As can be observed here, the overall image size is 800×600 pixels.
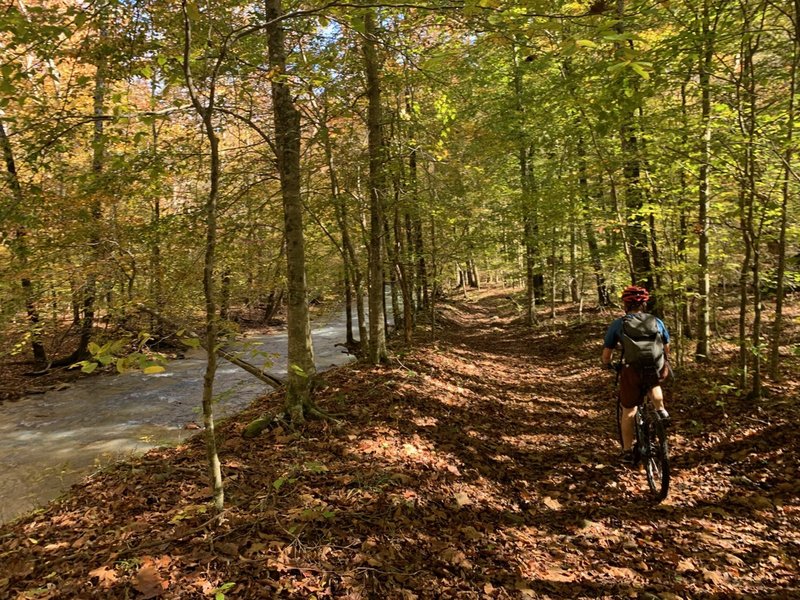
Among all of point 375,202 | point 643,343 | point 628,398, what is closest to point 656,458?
point 628,398

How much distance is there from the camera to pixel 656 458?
5031 mm

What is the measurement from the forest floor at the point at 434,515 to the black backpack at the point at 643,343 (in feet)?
4.91

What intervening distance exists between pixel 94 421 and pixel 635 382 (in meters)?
11.5

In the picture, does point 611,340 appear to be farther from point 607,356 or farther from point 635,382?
point 635,382

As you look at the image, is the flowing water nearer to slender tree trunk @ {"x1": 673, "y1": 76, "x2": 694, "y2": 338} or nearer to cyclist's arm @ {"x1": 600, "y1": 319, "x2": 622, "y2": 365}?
cyclist's arm @ {"x1": 600, "y1": 319, "x2": 622, "y2": 365}

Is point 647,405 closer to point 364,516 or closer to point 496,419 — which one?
point 496,419

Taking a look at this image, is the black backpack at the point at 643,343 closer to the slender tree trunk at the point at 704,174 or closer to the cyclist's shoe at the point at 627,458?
the cyclist's shoe at the point at 627,458

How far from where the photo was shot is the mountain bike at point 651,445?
4758 mm

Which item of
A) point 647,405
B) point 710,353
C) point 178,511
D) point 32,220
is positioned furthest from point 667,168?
point 32,220

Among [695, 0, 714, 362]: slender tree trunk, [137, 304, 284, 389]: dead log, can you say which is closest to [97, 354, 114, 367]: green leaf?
[137, 304, 284, 389]: dead log

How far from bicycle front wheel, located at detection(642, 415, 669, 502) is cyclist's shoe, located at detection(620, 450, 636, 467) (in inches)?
20.8

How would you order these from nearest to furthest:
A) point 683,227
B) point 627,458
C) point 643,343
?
1. point 643,343
2. point 627,458
3. point 683,227

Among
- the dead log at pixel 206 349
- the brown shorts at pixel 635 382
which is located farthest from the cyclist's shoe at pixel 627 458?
the dead log at pixel 206 349

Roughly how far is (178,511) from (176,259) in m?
3.74
